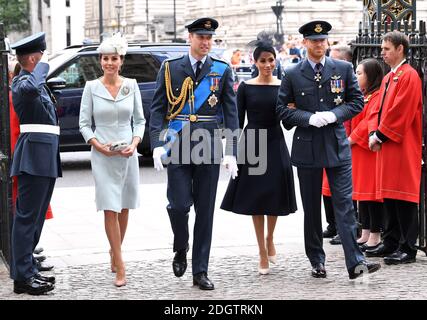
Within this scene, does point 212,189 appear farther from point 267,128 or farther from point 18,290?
point 18,290

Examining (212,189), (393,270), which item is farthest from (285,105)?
(393,270)

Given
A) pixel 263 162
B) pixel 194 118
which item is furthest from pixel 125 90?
pixel 263 162

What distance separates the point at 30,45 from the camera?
8.12 meters

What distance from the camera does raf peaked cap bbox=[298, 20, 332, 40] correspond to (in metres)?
8.51

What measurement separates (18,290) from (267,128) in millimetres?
2376

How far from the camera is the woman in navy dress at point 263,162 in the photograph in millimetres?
8828

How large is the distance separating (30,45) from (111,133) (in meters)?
0.90

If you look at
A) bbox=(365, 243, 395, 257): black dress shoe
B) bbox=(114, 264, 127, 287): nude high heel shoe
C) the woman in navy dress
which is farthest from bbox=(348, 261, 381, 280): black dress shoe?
bbox=(114, 264, 127, 287): nude high heel shoe

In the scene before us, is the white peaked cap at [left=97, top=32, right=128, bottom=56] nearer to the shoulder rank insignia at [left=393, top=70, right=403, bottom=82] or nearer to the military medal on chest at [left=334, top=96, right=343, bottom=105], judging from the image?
the military medal on chest at [left=334, top=96, right=343, bottom=105]

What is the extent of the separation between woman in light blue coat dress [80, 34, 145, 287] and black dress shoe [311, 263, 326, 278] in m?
1.48

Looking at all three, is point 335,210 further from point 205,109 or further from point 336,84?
point 205,109

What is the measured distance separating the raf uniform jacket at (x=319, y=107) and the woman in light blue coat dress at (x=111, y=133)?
1209mm

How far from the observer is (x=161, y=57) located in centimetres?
1806

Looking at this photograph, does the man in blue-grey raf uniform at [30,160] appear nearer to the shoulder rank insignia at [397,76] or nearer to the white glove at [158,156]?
the white glove at [158,156]
